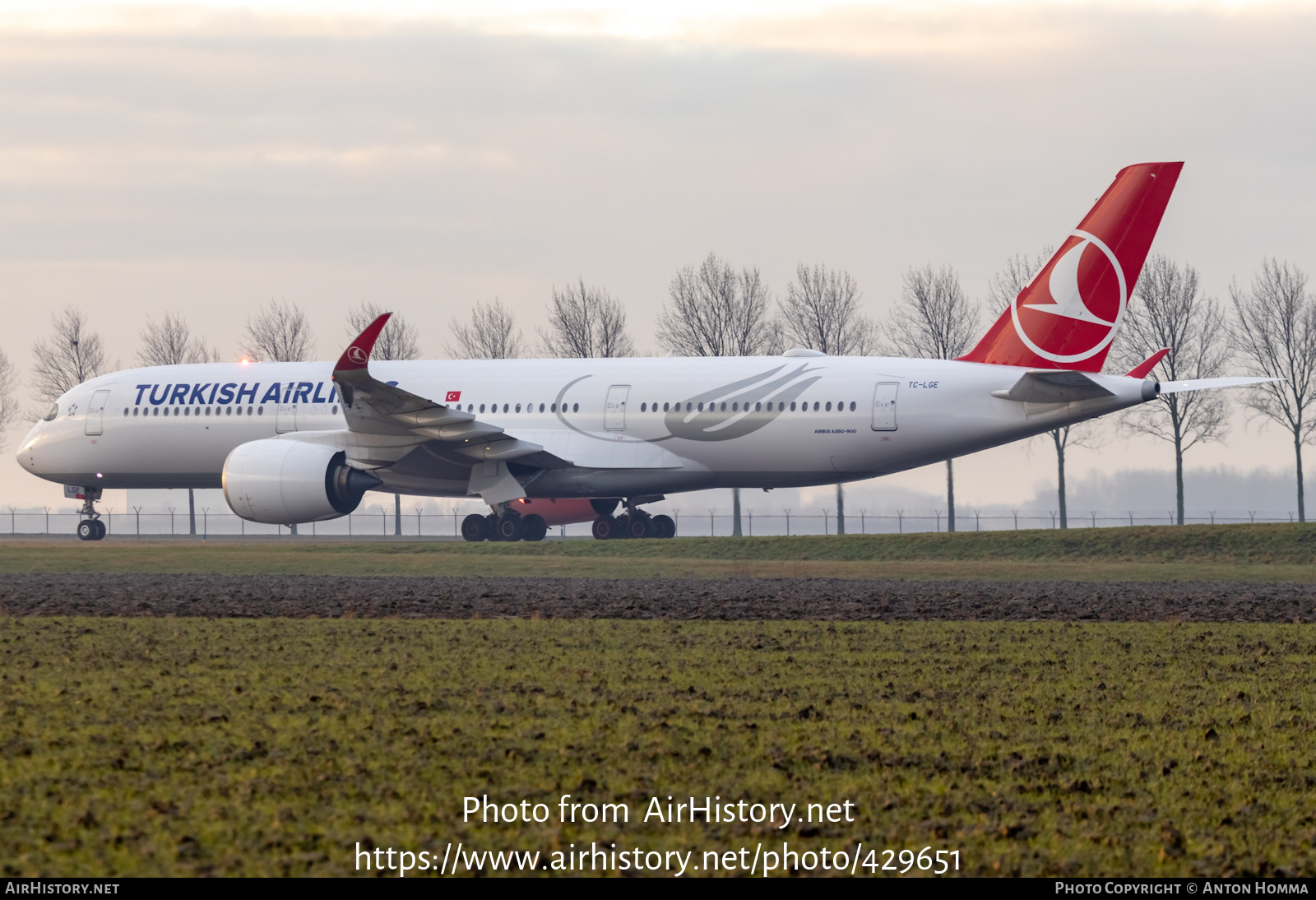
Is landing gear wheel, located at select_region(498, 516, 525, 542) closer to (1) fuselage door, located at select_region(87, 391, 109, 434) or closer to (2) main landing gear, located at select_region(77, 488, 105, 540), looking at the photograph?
(1) fuselage door, located at select_region(87, 391, 109, 434)

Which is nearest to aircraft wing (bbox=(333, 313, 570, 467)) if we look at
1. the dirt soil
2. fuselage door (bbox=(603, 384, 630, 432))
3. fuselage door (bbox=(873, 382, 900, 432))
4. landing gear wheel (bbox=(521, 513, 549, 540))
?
fuselage door (bbox=(603, 384, 630, 432))

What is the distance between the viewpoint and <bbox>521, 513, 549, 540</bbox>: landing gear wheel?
102ft

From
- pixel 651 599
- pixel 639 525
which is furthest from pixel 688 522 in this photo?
pixel 651 599

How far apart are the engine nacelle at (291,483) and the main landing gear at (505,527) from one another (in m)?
3.26

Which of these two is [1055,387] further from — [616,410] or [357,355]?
[357,355]

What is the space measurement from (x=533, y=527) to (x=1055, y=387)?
11.4 metres

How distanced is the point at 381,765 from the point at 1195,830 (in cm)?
342

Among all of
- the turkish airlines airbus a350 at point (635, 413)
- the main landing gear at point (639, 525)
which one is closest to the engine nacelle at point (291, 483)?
the turkish airlines airbus a350 at point (635, 413)

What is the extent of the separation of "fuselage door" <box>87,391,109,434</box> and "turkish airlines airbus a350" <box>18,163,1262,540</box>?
34cm

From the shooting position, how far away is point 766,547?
27516 mm

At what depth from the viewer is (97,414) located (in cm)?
3375

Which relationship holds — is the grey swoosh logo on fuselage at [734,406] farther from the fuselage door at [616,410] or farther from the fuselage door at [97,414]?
the fuselage door at [97,414]

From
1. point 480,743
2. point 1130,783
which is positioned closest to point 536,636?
point 480,743

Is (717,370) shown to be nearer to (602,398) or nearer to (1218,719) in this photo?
(602,398)
